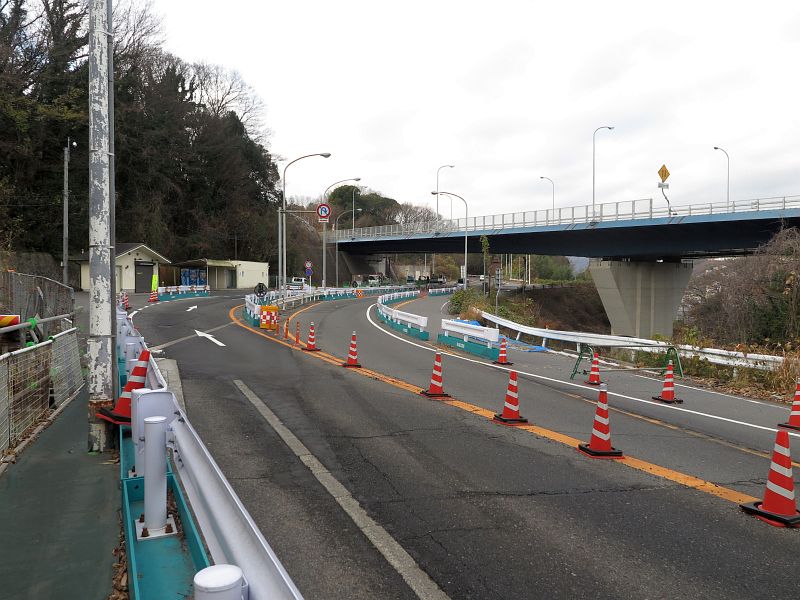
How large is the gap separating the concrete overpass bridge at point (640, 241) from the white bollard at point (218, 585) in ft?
124

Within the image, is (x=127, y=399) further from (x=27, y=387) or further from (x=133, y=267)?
(x=133, y=267)

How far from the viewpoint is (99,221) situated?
629 cm

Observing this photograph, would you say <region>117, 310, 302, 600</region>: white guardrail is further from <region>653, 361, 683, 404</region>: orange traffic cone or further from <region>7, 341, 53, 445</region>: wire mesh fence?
Result: <region>653, 361, 683, 404</region>: orange traffic cone

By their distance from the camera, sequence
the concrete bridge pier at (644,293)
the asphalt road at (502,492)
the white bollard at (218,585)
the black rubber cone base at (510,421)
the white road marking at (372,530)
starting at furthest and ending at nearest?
1. the concrete bridge pier at (644,293)
2. the black rubber cone base at (510,421)
3. the asphalt road at (502,492)
4. the white road marking at (372,530)
5. the white bollard at (218,585)

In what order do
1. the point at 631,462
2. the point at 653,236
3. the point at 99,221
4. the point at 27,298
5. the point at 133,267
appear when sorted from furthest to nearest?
the point at 133,267
the point at 653,236
the point at 27,298
the point at 631,462
the point at 99,221

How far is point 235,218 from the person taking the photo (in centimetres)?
7138

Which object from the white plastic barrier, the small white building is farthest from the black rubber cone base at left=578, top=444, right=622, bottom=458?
the small white building

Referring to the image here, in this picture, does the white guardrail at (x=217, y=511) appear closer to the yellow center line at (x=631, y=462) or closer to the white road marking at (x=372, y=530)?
the white road marking at (x=372, y=530)

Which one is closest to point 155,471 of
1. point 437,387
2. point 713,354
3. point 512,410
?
point 512,410

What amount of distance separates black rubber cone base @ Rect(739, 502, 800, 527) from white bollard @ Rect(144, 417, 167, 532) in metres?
5.12

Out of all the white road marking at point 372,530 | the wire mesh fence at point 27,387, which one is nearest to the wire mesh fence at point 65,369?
the wire mesh fence at point 27,387

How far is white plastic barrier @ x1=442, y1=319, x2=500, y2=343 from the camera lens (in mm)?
18625

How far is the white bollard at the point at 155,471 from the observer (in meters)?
3.80

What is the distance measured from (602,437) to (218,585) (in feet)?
20.5
